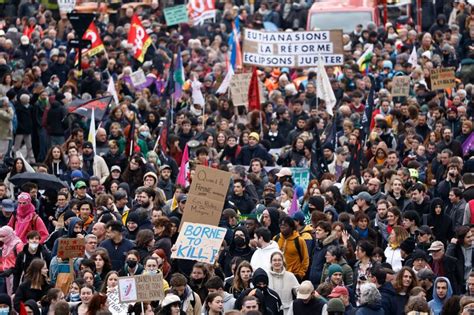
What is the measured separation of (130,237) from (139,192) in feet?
4.97

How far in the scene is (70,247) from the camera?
1917 cm

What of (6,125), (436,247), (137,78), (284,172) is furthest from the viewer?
(137,78)

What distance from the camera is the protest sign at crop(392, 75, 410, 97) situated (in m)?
30.6

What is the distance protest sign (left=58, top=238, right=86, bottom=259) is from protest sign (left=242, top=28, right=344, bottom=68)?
12.6m

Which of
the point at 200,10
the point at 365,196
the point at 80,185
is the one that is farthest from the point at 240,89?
the point at 200,10

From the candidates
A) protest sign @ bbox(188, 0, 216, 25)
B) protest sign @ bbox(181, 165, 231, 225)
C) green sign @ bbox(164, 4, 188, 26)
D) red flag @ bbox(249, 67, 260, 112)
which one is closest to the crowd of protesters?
protest sign @ bbox(181, 165, 231, 225)

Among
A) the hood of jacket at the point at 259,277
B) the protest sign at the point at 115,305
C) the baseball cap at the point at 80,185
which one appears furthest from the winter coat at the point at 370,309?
the baseball cap at the point at 80,185

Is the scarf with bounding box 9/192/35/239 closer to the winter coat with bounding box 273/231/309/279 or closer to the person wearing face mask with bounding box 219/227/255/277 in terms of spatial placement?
the person wearing face mask with bounding box 219/227/255/277

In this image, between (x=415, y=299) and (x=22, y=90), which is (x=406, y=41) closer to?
(x=22, y=90)

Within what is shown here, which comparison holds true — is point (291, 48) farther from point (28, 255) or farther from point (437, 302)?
point (437, 302)

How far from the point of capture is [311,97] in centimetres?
3194

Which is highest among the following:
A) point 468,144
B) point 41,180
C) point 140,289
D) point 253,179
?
point 140,289

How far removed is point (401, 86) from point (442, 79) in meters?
0.76

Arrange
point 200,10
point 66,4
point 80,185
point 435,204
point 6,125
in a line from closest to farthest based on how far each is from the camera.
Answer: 1. point 435,204
2. point 80,185
3. point 6,125
4. point 66,4
5. point 200,10
